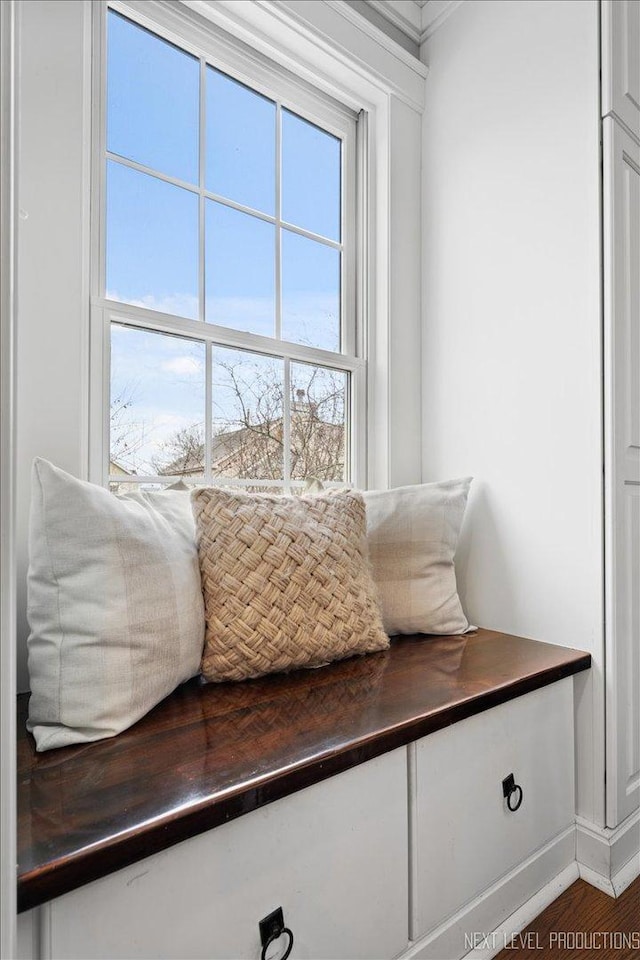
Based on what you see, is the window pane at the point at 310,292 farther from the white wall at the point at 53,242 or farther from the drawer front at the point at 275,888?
the drawer front at the point at 275,888

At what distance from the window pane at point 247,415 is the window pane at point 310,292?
0.53 feet

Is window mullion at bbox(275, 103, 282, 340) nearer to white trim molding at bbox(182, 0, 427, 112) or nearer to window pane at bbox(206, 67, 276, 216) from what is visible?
window pane at bbox(206, 67, 276, 216)

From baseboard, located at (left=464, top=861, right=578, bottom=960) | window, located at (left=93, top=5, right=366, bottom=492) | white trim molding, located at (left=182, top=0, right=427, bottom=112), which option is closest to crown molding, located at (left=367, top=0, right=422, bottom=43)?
white trim molding, located at (left=182, top=0, right=427, bottom=112)

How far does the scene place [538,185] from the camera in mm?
1631

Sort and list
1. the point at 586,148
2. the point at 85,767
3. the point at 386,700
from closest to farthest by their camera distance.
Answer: the point at 85,767, the point at 386,700, the point at 586,148

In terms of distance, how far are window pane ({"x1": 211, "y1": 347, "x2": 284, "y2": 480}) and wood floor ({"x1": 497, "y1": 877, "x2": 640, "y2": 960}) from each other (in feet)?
4.20

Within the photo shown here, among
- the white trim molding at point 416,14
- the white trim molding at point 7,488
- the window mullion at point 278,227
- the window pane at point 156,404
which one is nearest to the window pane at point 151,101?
the window mullion at point 278,227

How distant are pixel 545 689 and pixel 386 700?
474mm

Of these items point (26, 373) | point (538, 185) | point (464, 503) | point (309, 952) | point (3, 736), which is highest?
point (538, 185)

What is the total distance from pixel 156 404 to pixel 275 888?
110cm

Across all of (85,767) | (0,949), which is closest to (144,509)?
(85,767)

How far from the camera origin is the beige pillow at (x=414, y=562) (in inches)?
63.6

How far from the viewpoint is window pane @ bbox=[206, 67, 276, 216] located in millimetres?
1657

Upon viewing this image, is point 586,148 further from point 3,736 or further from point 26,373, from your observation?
point 3,736
